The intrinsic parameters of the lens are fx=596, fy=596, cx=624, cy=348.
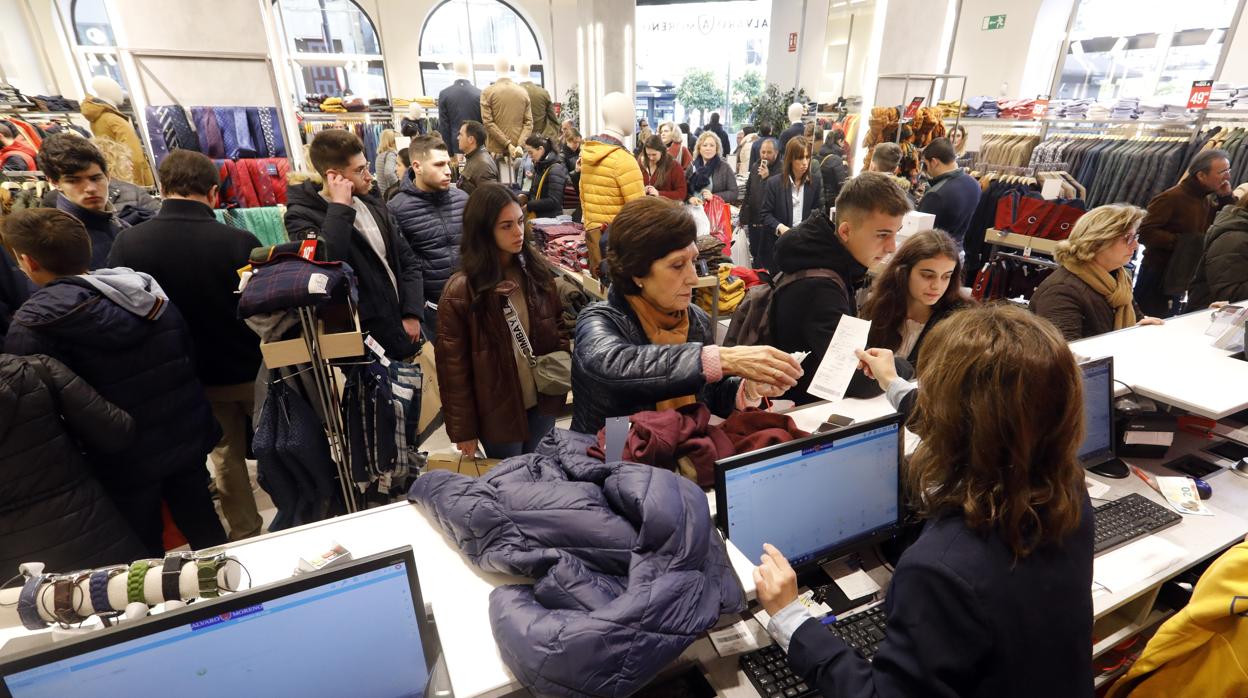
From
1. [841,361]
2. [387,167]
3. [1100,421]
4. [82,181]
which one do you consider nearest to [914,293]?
[1100,421]

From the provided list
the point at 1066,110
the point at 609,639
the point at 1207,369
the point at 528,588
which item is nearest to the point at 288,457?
the point at 528,588

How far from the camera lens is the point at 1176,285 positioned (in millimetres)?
4359

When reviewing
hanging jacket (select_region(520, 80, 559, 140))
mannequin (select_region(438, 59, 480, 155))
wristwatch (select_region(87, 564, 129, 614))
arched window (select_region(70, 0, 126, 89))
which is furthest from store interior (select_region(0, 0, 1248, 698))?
arched window (select_region(70, 0, 126, 89))

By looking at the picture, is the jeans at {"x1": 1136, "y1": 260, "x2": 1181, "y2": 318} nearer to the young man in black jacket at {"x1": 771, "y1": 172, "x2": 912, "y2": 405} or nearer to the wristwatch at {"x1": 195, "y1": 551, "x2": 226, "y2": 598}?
the young man in black jacket at {"x1": 771, "y1": 172, "x2": 912, "y2": 405}

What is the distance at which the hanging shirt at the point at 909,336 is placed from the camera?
2.65 meters

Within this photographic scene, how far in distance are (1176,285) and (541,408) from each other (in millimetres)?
4733

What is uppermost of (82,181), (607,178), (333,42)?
(333,42)

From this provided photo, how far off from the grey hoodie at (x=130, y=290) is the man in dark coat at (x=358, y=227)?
72cm

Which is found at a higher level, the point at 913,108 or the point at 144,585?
the point at 913,108

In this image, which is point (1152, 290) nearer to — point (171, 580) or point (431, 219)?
point (431, 219)

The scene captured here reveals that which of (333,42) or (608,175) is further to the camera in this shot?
(333,42)

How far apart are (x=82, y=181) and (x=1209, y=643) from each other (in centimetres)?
479

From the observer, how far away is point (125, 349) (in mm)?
2227

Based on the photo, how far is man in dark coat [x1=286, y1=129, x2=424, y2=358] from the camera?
2.93 metres
